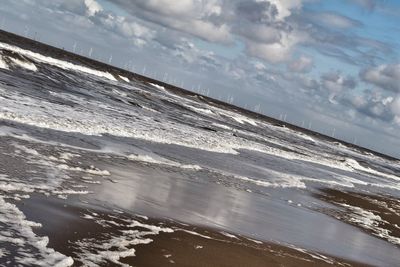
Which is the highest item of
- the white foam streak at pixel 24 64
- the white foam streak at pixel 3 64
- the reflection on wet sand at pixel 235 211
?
the white foam streak at pixel 24 64

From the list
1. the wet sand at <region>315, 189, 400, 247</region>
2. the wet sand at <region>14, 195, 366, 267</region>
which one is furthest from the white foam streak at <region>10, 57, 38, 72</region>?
the wet sand at <region>14, 195, 366, 267</region>

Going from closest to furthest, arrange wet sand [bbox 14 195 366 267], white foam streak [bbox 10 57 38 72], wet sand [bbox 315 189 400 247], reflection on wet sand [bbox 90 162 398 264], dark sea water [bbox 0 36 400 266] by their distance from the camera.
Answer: wet sand [bbox 14 195 366 267] → dark sea water [bbox 0 36 400 266] → reflection on wet sand [bbox 90 162 398 264] → wet sand [bbox 315 189 400 247] → white foam streak [bbox 10 57 38 72]

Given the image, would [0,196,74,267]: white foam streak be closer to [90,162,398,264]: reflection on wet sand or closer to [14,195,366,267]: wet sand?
[14,195,366,267]: wet sand

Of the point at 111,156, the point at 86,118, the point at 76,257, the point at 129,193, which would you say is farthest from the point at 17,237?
the point at 86,118

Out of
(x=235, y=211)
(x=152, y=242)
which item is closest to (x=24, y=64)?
(x=235, y=211)

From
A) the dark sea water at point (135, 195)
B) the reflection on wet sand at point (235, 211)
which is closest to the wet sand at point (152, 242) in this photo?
the dark sea water at point (135, 195)

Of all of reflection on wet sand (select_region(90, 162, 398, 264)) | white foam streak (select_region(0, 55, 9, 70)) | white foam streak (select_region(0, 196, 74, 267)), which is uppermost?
white foam streak (select_region(0, 55, 9, 70))

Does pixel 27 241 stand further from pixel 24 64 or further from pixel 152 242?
pixel 24 64

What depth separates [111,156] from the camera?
39.1ft

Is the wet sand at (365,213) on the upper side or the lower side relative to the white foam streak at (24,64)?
lower

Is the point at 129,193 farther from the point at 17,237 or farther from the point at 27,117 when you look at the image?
the point at 27,117

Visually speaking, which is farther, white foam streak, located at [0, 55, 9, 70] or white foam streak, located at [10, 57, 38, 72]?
white foam streak, located at [10, 57, 38, 72]

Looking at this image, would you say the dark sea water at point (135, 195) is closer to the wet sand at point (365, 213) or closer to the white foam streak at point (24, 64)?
the wet sand at point (365, 213)

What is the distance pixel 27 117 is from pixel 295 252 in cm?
917
